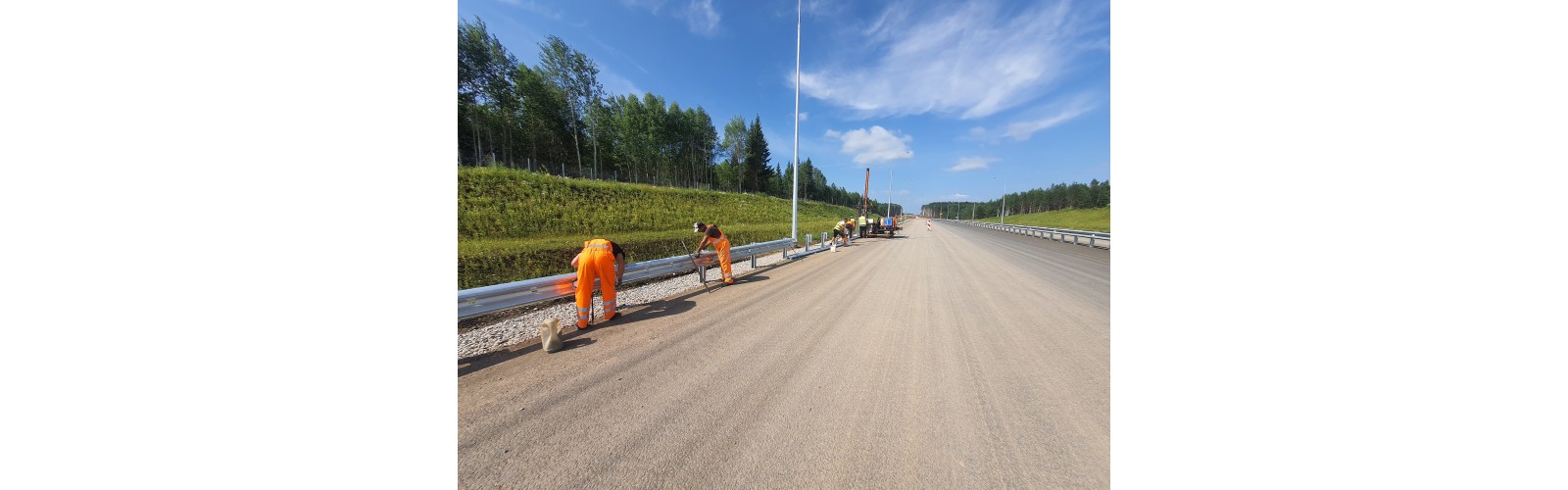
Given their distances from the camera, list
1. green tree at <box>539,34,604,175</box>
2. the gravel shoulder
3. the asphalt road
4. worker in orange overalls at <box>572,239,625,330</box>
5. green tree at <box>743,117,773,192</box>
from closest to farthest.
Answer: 1. the asphalt road
2. the gravel shoulder
3. worker in orange overalls at <box>572,239,625,330</box>
4. green tree at <box>539,34,604,175</box>
5. green tree at <box>743,117,773,192</box>

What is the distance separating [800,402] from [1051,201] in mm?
68014

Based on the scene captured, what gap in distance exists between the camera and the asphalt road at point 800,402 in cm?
159

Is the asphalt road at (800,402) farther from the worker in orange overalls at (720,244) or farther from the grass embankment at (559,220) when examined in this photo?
the grass embankment at (559,220)

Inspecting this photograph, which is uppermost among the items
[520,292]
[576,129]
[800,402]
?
[576,129]

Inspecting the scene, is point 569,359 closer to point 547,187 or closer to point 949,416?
point 949,416

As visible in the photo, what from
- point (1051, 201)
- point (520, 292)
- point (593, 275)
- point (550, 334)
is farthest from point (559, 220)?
point (1051, 201)

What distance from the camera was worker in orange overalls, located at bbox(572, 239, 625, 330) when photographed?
324cm

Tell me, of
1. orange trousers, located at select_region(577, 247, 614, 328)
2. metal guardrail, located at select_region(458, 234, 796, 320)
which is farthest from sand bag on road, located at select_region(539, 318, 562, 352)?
metal guardrail, located at select_region(458, 234, 796, 320)

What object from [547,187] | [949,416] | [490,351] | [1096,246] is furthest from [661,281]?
[1096,246]

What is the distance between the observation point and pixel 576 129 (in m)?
18.6

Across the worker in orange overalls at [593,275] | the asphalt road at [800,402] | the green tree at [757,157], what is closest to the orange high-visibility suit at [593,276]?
the worker in orange overalls at [593,275]

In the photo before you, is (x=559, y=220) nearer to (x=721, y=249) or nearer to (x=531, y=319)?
(x=721, y=249)

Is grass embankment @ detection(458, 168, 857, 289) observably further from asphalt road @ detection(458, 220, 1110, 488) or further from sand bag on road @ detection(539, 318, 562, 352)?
sand bag on road @ detection(539, 318, 562, 352)

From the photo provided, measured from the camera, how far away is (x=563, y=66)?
1703 centimetres
